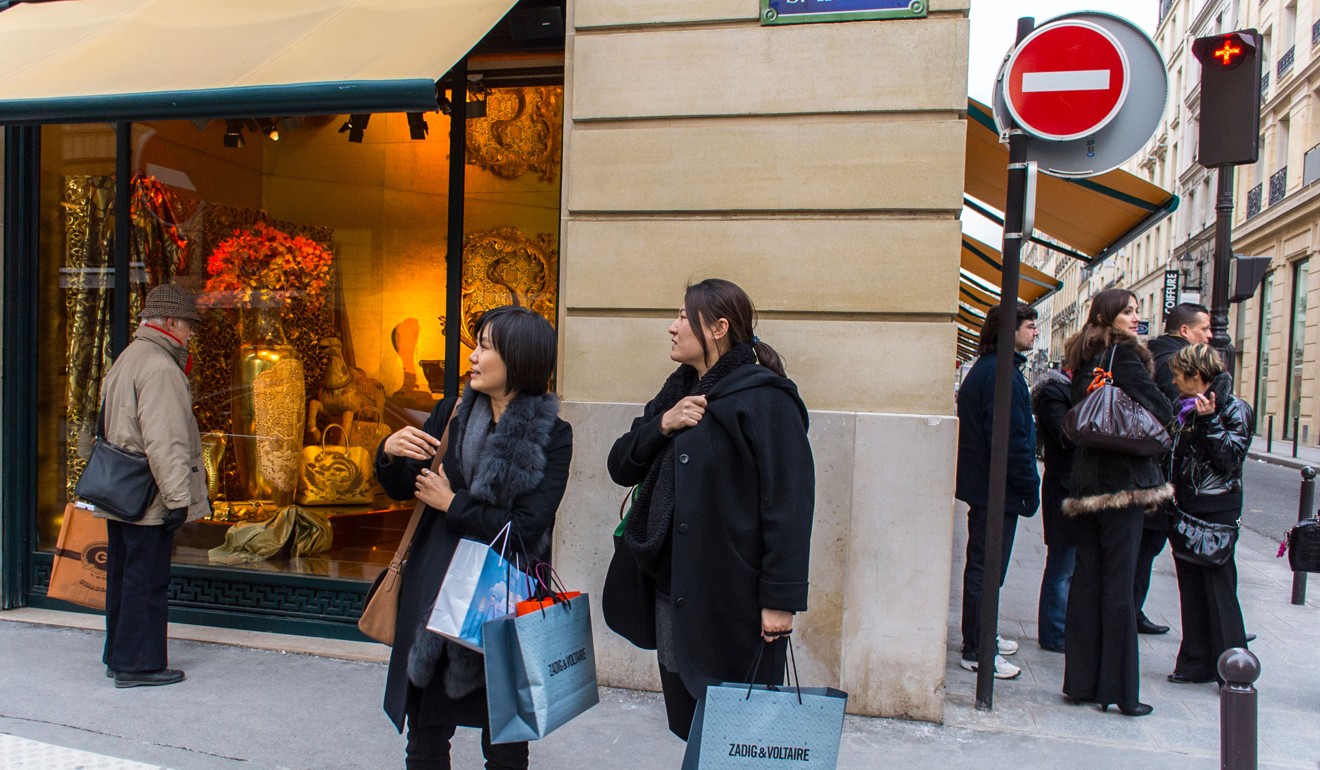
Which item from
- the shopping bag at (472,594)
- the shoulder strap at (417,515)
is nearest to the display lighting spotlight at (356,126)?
the shoulder strap at (417,515)

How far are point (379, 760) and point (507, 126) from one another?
363 centimetres

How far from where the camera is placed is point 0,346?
19.1 feet

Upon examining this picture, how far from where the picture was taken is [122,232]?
6.00m

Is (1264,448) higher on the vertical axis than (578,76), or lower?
lower

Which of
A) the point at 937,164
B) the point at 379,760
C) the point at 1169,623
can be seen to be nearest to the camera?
the point at 379,760

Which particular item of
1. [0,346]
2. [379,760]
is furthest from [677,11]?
[0,346]

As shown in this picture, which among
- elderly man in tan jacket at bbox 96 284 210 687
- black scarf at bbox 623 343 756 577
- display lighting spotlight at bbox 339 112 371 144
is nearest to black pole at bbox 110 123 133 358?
display lighting spotlight at bbox 339 112 371 144

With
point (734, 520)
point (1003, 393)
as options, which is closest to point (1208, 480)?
point (1003, 393)

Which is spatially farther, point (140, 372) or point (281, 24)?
point (281, 24)

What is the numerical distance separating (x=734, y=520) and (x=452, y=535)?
2.86 ft

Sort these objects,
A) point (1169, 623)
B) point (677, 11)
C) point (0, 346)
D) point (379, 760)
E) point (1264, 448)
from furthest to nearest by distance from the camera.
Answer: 1. point (1264, 448)
2. point (1169, 623)
3. point (0, 346)
4. point (677, 11)
5. point (379, 760)

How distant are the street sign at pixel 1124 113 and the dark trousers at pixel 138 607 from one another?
4518 millimetres

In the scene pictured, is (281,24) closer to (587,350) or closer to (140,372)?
(140,372)

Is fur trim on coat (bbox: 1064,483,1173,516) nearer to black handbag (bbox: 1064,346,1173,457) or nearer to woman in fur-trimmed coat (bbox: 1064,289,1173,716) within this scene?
woman in fur-trimmed coat (bbox: 1064,289,1173,716)
